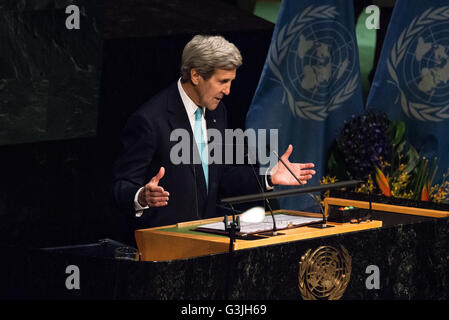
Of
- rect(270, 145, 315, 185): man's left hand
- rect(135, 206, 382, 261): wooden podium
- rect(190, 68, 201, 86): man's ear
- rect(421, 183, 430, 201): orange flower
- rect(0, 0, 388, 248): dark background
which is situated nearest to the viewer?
rect(135, 206, 382, 261): wooden podium

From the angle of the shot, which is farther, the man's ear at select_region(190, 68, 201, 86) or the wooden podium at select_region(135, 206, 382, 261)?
the man's ear at select_region(190, 68, 201, 86)

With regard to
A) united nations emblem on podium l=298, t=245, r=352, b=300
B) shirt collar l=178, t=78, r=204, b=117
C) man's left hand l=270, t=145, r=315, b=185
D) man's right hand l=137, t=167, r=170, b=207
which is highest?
shirt collar l=178, t=78, r=204, b=117

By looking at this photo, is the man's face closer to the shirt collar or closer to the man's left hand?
the shirt collar

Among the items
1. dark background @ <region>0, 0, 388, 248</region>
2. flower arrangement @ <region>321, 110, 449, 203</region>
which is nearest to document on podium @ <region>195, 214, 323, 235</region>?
dark background @ <region>0, 0, 388, 248</region>

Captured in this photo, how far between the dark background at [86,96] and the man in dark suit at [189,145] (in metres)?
1.43

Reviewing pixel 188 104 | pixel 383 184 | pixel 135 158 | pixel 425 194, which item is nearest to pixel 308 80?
pixel 383 184

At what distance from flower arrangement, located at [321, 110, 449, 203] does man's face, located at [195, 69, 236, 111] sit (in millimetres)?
2115

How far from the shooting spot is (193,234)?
12.3 ft

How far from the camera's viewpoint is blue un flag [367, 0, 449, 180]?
6.47m

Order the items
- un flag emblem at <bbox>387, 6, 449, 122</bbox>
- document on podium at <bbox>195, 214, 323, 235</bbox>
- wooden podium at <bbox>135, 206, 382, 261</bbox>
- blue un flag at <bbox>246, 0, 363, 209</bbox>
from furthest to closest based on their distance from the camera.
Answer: un flag emblem at <bbox>387, 6, 449, 122</bbox> < blue un flag at <bbox>246, 0, 363, 209</bbox> < document on podium at <bbox>195, 214, 323, 235</bbox> < wooden podium at <bbox>135, 206, 382, 261</bbox>

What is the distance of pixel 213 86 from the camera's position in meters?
4.23

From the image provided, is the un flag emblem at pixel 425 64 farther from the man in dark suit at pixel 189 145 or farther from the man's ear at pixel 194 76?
the man's ear at pixel 194 76

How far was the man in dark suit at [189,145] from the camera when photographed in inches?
164
